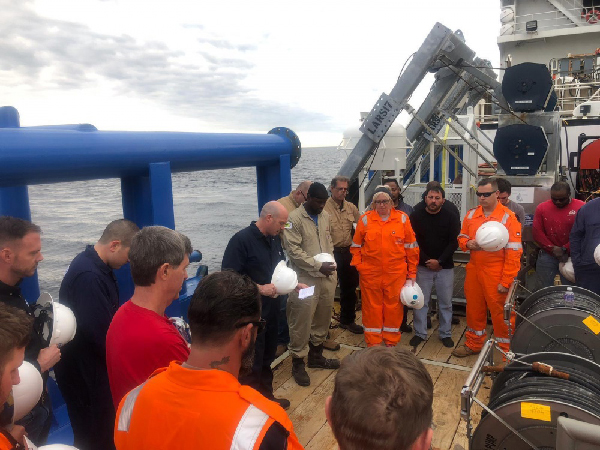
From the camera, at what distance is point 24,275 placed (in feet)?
7.32

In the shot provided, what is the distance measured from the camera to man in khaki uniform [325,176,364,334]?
5.42 metres

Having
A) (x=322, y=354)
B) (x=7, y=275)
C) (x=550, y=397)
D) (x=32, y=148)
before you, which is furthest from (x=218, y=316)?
(x=322, y=354)

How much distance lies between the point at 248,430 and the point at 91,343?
5.10 ft

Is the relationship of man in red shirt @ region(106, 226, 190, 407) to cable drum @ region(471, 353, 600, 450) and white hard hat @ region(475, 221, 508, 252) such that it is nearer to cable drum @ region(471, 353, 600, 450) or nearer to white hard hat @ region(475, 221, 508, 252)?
cable drum @ region(471, 353, 600, 450)

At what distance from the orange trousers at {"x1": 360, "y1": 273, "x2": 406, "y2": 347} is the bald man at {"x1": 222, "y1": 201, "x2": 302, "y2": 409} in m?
1.31

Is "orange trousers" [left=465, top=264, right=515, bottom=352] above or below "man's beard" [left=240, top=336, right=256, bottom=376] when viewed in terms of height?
below

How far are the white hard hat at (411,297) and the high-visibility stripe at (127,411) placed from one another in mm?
3473

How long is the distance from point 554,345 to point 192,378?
3025 mm

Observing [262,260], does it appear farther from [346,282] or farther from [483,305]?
[483,305]

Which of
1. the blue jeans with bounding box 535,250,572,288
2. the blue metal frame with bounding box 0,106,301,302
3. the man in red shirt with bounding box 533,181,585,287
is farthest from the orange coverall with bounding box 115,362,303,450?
the blue jeans with bounding box 535,250,572,288

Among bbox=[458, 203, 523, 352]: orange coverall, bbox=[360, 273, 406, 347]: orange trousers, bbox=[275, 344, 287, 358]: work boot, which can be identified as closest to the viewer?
bbox=[458, 203, 523, 352]: orange coverall

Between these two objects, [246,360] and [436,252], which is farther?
[436,252]

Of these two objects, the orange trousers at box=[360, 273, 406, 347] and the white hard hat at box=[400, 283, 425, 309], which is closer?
the white hard hat at box=[400, 283, 425, 309]

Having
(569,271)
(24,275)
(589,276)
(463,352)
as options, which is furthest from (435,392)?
(24,275)
